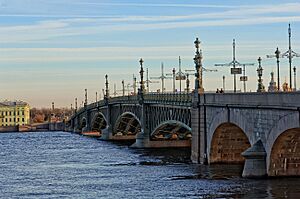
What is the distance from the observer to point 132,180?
54.2 metres

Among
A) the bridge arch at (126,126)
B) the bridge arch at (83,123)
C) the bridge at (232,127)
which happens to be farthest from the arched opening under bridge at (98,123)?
the bridge at (232,127)

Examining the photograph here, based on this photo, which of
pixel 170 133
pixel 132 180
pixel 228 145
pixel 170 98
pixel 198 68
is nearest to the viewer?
pixel 132 180

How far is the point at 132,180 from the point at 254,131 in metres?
9.40

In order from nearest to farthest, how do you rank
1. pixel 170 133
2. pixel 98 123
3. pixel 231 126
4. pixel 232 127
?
pixel 231 126 < pixel 232 127 < pixel 170 133 < pixel 98 123

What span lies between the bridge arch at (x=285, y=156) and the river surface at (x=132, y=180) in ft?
2.03

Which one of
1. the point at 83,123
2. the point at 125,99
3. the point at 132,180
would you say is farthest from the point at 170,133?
the point at 83,123

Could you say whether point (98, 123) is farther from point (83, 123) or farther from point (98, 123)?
point (83, 123)

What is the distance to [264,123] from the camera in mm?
46781

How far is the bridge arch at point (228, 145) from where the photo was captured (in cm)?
5922

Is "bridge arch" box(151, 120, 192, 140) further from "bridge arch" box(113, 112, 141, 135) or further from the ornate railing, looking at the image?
"bridge arch" box(113, 112, 141, 135)

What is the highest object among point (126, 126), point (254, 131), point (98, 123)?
point (98, 123)

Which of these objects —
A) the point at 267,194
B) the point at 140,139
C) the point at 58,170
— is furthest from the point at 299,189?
the point at 140,139

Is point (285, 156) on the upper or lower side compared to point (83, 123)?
lower

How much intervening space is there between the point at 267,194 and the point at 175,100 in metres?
35.7
